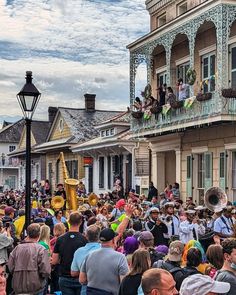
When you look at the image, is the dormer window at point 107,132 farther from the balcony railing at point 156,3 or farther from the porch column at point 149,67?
the balcony railing at point 156,3

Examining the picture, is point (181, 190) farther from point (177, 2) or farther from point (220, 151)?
point (177, 2)

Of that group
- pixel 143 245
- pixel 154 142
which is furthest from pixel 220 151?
pixel 143 245

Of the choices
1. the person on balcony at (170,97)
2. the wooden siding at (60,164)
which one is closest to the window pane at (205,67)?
the person on balcony at (170,97)

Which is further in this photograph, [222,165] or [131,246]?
[222,165]

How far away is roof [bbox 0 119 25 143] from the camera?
76.1 meters

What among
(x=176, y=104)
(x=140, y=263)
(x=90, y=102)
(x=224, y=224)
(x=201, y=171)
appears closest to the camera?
(x=140, y=263)

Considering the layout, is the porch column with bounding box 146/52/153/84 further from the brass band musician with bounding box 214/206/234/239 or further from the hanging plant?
the brass band musician with bounding box 214/206/234/239

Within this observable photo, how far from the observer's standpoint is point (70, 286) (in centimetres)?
761

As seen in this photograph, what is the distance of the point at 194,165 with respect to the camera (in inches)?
878

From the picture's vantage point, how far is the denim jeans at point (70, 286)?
7.57 m

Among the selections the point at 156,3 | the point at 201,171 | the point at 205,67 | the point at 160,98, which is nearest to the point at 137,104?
the point at 160,98

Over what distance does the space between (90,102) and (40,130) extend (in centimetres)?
1116

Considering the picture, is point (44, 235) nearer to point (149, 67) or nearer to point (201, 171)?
point (201, 171)

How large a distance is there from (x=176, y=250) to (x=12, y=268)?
2.18m
